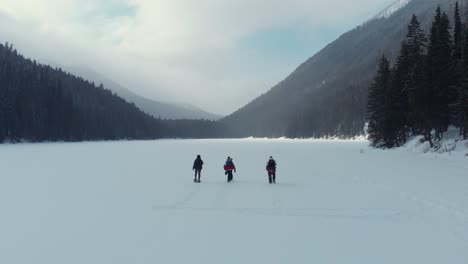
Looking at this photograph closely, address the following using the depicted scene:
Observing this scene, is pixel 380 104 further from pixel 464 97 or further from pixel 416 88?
pixel 464 97

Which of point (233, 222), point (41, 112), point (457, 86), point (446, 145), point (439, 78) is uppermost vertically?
point (41, 112)

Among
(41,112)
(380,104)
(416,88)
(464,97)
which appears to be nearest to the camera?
(464,97)

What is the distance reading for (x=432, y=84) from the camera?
40156 mm

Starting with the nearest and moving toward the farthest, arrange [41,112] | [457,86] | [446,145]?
[446,145]
[457,86]
[41,112]

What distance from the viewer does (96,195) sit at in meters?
16.0

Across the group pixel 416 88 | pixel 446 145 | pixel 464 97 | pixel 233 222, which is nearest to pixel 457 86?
pixel 416 88

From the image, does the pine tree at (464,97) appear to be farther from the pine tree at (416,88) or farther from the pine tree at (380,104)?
the pine tree at (380,104)

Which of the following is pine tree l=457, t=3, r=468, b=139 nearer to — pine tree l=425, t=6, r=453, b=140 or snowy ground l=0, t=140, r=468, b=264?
pine tree l=425, t=6, r=453, b=140

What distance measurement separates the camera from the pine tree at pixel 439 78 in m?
39.6

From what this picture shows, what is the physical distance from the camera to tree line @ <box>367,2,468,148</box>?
36.2m

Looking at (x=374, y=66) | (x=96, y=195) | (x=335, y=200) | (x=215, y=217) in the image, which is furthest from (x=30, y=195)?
(x=374, y=66)

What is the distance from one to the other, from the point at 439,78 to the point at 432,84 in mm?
886

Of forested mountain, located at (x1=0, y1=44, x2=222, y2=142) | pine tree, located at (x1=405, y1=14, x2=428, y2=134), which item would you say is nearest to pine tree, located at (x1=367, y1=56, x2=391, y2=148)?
pine tree, located at (x1=405, y1=14, x2=428, y2=134)

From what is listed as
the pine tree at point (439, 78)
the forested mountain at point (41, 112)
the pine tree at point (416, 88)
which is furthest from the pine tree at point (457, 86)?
the forested mountain at point (41, 112)
